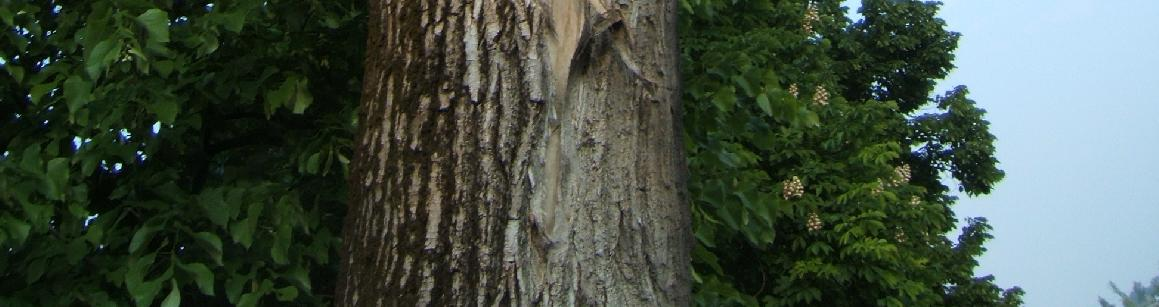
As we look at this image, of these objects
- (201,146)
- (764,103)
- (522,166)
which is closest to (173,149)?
(201,146)

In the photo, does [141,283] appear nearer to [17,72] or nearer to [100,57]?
[100,57]

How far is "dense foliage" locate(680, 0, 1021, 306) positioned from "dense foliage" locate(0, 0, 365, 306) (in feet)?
4.78

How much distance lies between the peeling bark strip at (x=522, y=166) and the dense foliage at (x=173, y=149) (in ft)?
6.39

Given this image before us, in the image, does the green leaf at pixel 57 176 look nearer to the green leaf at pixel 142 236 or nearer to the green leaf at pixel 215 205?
the green leaf at pixel 142 236

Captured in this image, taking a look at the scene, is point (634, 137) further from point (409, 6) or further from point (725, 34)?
point (725, 34)

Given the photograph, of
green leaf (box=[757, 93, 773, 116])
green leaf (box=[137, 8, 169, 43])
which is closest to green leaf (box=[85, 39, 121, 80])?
green leaf (box=[137, 8, 169, 43])

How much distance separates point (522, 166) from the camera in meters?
2.99

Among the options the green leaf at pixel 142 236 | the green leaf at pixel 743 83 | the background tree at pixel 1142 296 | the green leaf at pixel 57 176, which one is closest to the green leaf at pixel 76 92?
the green leaf at pixel 57 176

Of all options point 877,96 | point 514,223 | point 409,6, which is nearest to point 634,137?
point 514,223

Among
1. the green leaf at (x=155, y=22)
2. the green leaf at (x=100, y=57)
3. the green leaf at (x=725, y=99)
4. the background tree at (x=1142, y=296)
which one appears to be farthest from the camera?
the background tree at (x=1142, y=296)

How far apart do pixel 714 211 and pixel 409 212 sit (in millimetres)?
3102

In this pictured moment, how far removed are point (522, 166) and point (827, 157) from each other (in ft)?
44.8

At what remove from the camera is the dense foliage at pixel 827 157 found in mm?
5930

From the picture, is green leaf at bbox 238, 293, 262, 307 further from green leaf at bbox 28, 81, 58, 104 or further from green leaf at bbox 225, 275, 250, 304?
green leaf at bbox 28, 81, 58, 104
